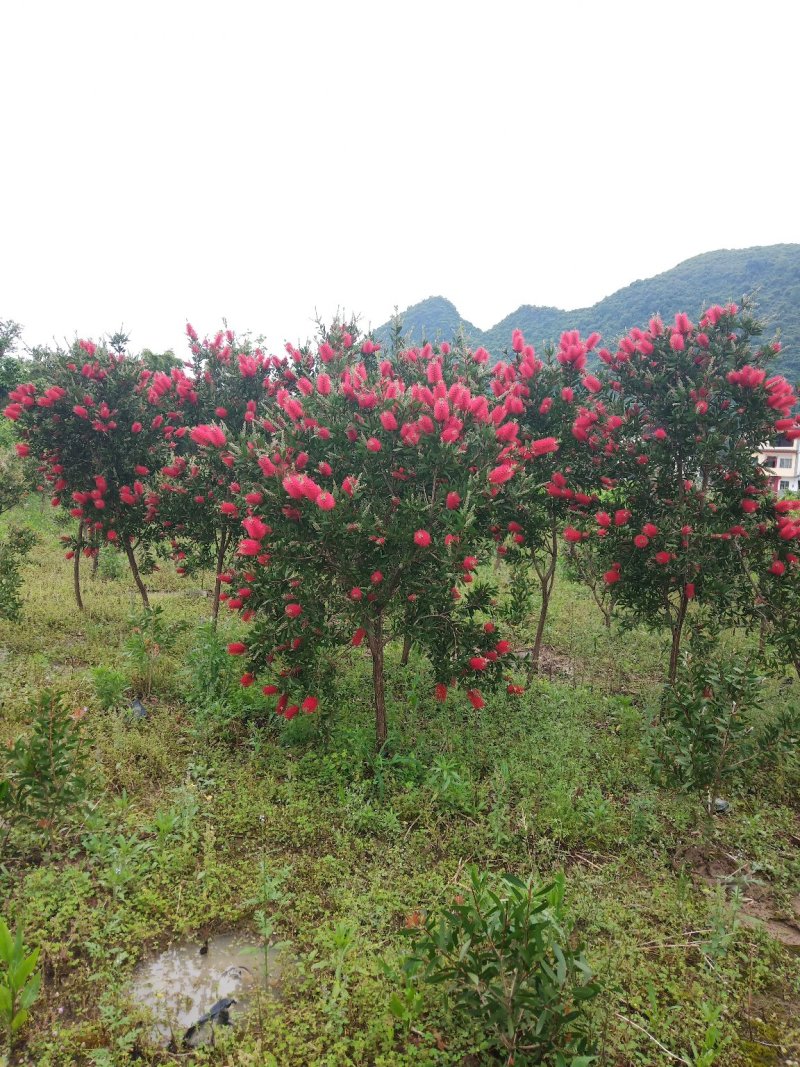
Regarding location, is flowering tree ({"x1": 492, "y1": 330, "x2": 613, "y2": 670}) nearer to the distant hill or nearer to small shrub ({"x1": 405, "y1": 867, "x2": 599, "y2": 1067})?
small shrub ({"x1": 405, "y1": 867, "x2": 599, "y2": 1067})

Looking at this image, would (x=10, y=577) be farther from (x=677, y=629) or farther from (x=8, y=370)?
(x=8, y=370)

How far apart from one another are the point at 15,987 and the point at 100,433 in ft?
18.2

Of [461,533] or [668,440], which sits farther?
[668,440]

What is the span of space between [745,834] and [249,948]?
125 inches

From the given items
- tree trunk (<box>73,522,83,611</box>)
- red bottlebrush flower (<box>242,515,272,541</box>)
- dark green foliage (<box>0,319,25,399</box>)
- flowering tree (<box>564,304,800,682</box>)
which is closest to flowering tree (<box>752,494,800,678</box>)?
flowering tree (<box>564,304,800,682</box>)

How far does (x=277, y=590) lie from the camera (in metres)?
4.02

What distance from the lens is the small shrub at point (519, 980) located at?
2.04 meters

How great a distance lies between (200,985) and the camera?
259 centimetres

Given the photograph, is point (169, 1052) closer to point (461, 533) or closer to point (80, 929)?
point (80, 929)

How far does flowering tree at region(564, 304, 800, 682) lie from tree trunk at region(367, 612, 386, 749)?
6.63 ft

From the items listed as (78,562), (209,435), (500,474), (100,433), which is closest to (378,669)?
(500,474)

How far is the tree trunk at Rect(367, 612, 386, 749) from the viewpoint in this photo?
4355 mm

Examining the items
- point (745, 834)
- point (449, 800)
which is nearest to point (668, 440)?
point (745, 834)

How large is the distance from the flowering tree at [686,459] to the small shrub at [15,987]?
4417 millimetres
